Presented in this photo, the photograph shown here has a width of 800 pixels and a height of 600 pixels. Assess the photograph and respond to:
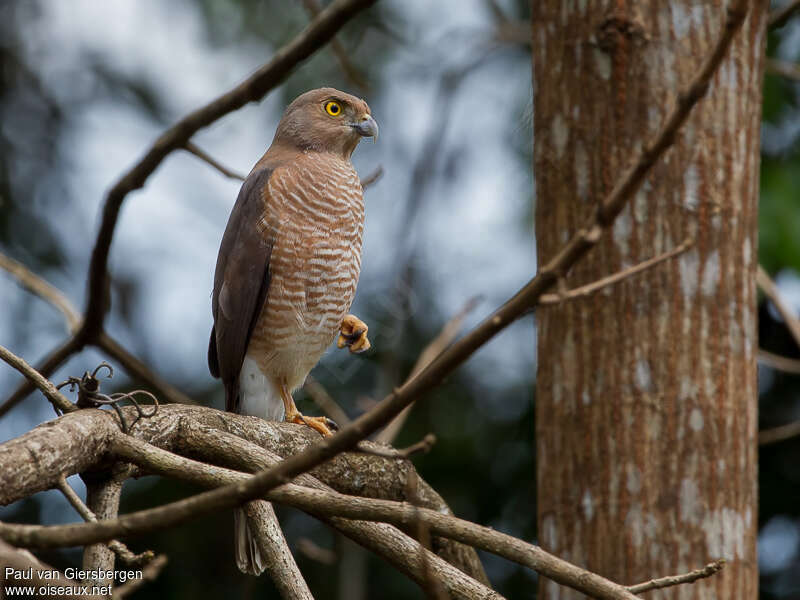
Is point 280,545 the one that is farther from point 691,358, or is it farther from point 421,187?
point 421,187

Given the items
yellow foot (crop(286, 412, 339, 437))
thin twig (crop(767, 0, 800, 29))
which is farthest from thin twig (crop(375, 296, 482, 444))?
thin twig (crop(767, 0, 800, 29))

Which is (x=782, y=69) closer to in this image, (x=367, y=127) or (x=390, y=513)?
(x=367, y=127)

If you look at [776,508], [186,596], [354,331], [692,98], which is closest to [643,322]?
[354,331]

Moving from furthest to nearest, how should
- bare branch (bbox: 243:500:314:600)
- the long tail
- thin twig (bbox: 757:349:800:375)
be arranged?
thin twig (bbox: 757:349:800:375), the long tail, bare branch (bbox: 243:500:314:600)

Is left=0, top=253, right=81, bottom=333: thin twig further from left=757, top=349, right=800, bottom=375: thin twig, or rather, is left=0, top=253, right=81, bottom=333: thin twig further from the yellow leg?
left=757, top=349, right=800, bottom=375: thin twig

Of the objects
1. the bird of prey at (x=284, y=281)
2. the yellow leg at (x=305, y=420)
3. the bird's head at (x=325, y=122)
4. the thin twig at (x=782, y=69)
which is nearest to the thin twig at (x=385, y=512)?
the yellow leg at (x=305, y=420)

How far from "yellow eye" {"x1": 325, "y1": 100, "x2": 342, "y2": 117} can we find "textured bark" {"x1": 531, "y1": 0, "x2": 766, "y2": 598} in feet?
4.16

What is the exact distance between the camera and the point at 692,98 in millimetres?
1695

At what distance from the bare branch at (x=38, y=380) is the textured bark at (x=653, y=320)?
178 centimetres

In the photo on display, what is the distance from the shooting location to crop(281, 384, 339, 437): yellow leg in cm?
394

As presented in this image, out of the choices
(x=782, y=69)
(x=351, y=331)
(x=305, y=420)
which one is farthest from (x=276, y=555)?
(x=782, y=69)

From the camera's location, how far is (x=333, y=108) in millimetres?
4652

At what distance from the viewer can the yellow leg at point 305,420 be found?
155 inches

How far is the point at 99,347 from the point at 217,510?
227 cm
